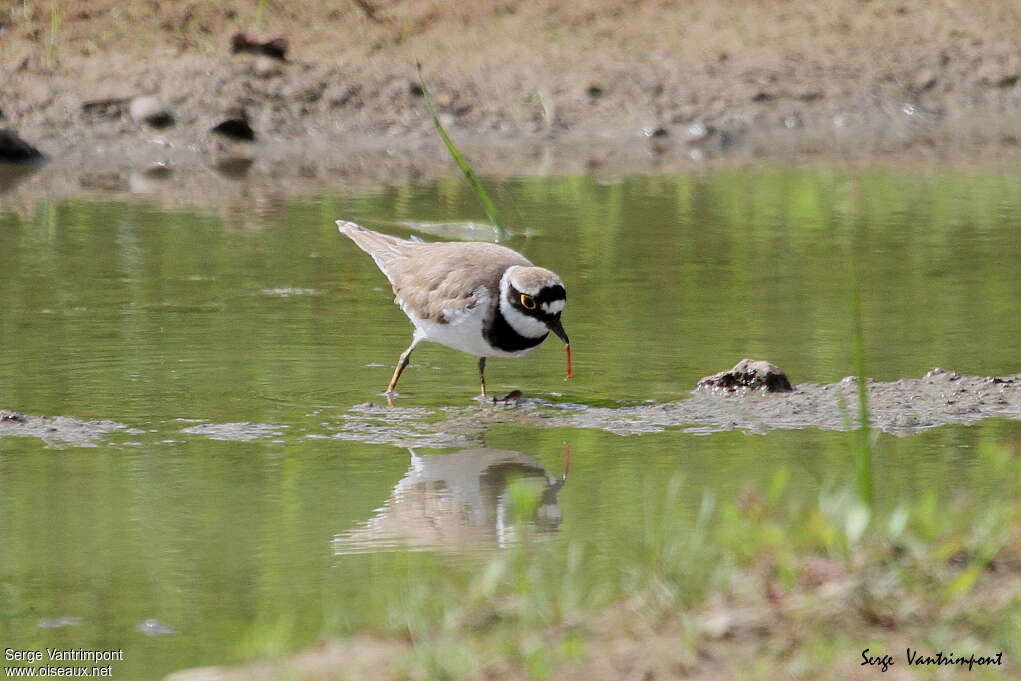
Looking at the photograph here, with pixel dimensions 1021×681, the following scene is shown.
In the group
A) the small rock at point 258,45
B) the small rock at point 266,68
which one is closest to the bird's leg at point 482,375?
the small rock at point 266,68

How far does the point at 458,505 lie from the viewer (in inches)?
253

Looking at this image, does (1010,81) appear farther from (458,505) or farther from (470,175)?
(458,505)

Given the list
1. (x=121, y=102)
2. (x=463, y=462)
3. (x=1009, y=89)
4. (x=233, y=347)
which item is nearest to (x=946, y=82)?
(x=1009, y=89)

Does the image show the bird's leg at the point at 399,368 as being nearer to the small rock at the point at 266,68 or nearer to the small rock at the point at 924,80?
the small rock at the point at 266,68

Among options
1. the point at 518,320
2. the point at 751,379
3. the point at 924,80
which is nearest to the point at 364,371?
the point at 518,320

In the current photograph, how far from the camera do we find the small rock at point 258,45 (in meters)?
17.6

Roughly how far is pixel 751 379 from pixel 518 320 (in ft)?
3.58

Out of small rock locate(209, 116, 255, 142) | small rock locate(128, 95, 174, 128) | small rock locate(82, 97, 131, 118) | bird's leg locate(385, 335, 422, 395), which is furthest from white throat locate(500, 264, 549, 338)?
small rock locate(82, 97, 131, 118)

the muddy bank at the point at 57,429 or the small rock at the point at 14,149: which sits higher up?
the small rock at the point at 14,149

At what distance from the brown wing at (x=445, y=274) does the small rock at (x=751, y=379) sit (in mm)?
1114

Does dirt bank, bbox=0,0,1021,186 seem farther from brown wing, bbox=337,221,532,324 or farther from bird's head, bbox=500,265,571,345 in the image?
bird's head, bbox=500,265,571,345

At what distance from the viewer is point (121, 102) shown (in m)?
16.6

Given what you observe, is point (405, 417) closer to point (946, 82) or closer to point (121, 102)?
point (121, 102)

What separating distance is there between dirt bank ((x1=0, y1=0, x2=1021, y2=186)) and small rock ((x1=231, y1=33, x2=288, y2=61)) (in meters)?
0.12
